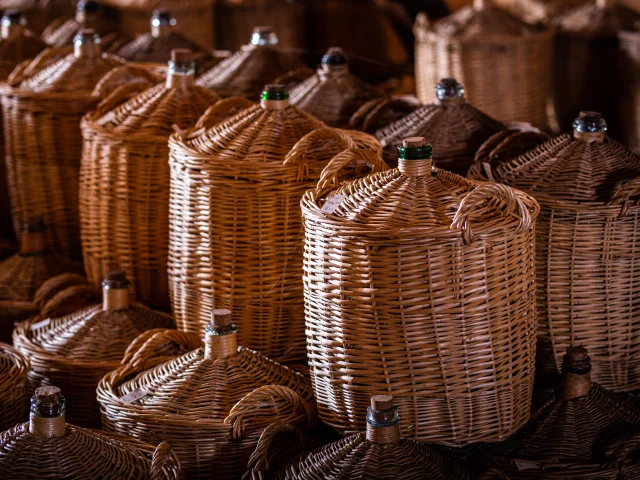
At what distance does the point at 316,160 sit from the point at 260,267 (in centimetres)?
24

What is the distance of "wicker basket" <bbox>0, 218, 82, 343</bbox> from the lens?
2586 millimetres

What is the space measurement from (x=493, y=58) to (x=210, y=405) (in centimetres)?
212

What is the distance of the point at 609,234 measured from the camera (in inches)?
79.2

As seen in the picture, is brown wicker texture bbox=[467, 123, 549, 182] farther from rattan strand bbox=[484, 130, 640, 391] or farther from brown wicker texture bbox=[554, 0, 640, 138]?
brown wicker texture bbox=[554, 0, 640, 138]

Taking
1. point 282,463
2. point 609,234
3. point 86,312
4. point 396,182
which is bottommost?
point 282,463

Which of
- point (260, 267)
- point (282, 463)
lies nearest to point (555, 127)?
point (260, 267)

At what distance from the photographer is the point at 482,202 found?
5.90ft

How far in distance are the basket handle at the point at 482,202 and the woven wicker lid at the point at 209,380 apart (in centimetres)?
51

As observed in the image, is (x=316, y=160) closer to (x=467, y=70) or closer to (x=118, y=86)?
(x=118, y=86)

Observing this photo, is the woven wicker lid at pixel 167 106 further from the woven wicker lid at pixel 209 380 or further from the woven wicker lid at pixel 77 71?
the woven wicker lid at pixel 209 380

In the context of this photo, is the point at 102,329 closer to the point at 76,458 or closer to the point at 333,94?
the point at 76,458

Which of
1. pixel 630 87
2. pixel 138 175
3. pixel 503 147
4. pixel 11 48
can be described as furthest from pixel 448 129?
pixel 630 87

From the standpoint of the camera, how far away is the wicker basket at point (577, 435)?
6.08 feet

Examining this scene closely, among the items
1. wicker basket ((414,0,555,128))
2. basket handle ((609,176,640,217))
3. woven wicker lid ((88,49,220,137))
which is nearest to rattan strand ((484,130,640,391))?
basket handle ((609,176,640,217))
